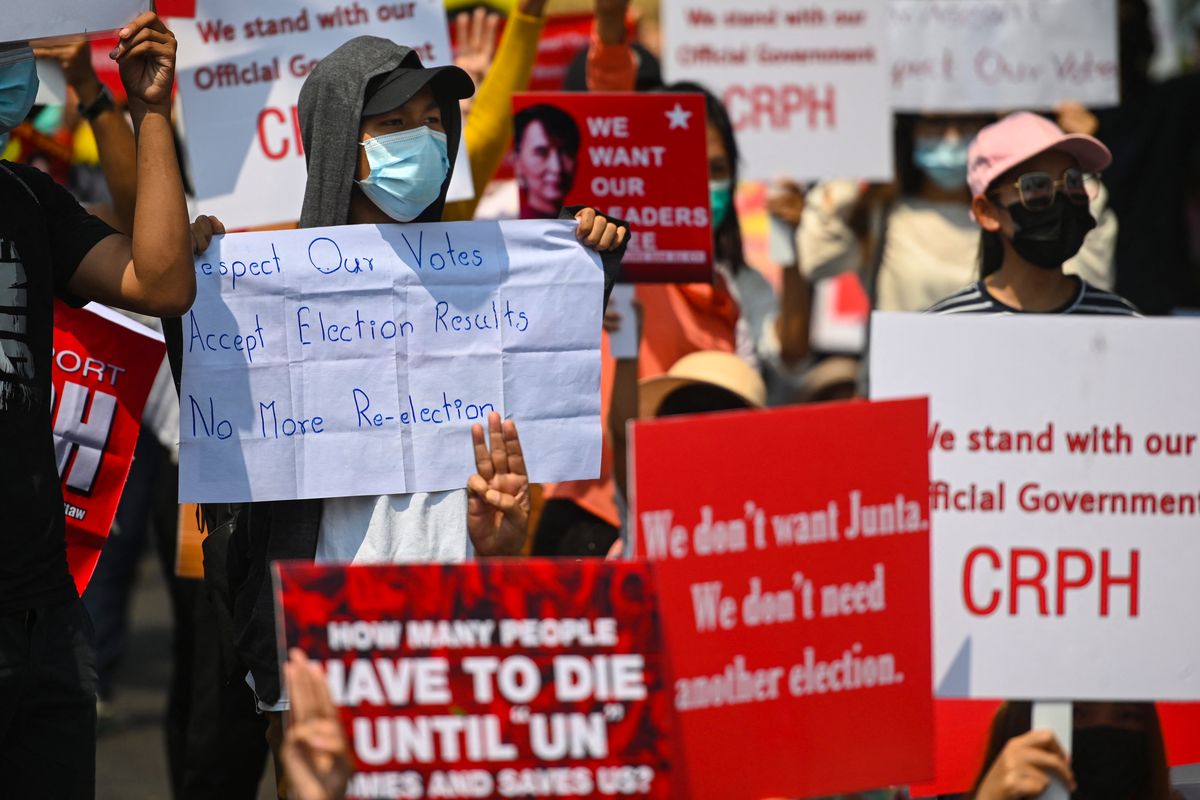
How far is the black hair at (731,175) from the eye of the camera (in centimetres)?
574

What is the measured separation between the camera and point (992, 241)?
4.38 metres

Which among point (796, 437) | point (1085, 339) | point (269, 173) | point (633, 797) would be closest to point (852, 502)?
point (796, 437)

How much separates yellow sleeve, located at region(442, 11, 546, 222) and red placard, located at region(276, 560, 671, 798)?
2.41 meters

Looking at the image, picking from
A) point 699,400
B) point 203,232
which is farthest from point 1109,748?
point 203,232

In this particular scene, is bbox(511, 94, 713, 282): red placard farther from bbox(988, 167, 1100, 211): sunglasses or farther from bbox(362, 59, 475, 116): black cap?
bbox(362, 59, 475, 116): black cap

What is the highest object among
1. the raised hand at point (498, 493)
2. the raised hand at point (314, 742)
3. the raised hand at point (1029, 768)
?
the raised hand at point (498, 493)

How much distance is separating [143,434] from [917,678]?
3639 mm

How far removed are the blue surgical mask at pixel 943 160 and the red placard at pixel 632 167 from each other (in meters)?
1.86

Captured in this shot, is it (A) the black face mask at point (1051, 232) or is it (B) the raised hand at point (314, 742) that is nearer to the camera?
(B) the raised hand at point (314, 742)

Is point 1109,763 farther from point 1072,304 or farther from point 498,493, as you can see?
point 498,493

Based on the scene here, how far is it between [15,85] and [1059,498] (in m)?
2.23

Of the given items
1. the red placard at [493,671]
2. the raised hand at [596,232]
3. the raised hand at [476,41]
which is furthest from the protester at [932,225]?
the red placard at [493,671]

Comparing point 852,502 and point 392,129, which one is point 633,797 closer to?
point 852,502

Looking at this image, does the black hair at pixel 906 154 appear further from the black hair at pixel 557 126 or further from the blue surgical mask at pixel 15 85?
the blue surgical mask at pixel 15 85
